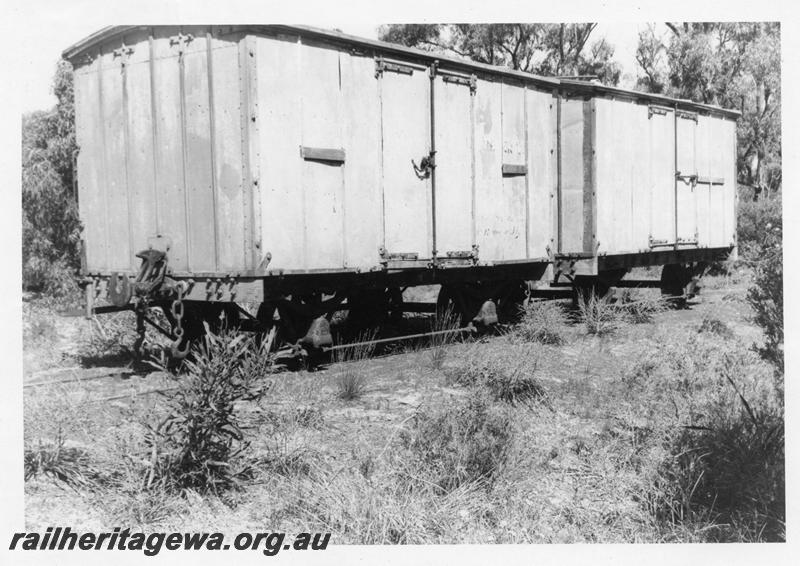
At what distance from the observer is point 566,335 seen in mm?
11625

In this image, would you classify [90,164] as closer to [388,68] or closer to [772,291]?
[388,68]

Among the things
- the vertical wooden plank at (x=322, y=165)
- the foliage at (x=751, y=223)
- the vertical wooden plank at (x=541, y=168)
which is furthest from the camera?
the foliage at (x=751, y=223)

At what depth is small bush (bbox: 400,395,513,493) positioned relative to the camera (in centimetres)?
577

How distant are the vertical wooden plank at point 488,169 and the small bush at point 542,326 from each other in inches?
38.2

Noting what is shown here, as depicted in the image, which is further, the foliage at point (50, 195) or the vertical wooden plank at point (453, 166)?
the foliage at point (50, 195)

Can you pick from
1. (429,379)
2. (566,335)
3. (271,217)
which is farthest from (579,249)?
(271,217)

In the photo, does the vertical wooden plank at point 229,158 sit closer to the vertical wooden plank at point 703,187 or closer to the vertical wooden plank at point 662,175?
the vertical wooden plank at point 662,175

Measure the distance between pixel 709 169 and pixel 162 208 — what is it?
1104cm

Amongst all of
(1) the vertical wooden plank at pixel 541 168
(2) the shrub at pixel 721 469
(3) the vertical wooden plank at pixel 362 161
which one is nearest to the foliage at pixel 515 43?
(1) the vertical wooden plank at pixel 541 168

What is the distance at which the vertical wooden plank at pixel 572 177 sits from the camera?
41.1ft

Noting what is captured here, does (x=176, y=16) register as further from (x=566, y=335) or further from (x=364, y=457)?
(x=566, y=335)

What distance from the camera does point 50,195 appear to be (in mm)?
13734

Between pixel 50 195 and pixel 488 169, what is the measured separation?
7450 millimetres

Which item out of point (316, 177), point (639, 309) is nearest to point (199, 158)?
point (316, 177)
